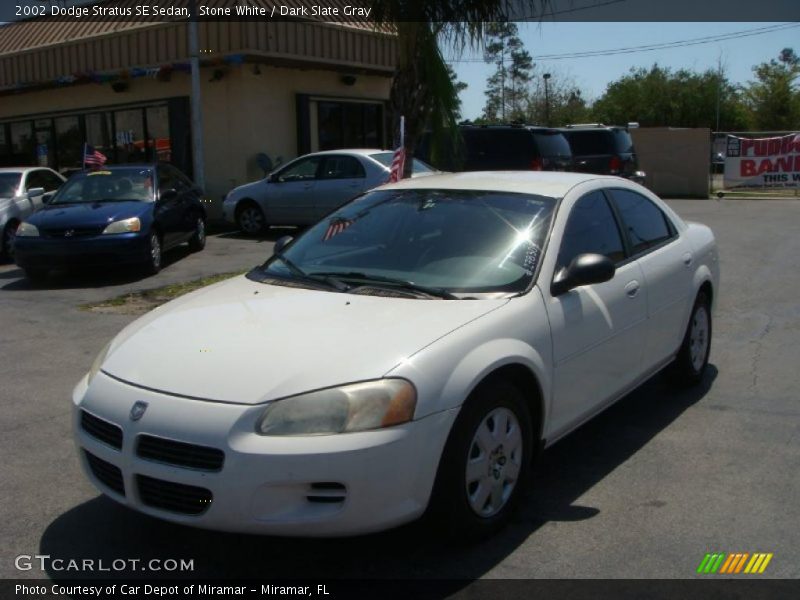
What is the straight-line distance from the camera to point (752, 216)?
17.6 m

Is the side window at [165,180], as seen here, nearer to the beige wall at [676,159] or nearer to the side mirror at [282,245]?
the side mirror at [282,245]

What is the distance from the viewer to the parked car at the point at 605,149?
60.3 ft

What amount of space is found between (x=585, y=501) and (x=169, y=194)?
9479 mm

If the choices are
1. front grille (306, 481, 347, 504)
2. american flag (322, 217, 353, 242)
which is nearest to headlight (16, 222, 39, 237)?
american flag (322, 217, 353, 242)

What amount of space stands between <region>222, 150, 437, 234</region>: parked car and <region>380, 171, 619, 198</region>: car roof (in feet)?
28.6

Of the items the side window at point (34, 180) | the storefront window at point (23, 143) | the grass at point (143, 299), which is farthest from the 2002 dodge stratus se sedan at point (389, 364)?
the storefront window at point (23, 143)

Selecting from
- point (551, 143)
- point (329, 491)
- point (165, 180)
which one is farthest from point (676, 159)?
point (329, 491)

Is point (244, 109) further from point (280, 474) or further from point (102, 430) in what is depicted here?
point (280, 474)

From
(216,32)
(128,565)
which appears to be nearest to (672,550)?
(128,565)

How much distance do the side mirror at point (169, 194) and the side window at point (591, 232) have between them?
8.28 metres

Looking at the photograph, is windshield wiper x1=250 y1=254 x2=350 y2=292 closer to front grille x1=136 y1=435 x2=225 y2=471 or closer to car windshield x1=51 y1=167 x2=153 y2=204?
front grille x1=136 y1=435 x2=225 y2=471

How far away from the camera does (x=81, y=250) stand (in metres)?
10.6

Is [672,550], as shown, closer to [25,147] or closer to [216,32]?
[216,32]

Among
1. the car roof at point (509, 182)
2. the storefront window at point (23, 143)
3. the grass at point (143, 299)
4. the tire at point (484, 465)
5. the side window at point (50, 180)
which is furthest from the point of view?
the storefront window at point (23, 143)
